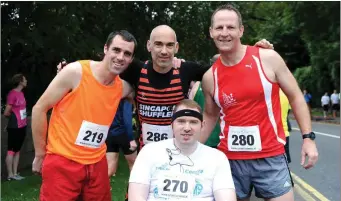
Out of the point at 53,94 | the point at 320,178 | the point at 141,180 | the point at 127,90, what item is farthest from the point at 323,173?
the point at 53,94

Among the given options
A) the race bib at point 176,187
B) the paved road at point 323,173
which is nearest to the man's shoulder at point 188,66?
the race bib at point 176,187

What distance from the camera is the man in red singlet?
3873mm

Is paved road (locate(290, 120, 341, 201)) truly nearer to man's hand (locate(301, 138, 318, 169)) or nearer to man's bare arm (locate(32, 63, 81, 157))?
man's hand (locate(301, 138, 318, 169))

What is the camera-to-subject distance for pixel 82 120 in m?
3.94

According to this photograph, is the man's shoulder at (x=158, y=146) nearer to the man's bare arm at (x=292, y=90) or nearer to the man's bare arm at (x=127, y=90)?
the man's bare arm at (x=127, y=90)

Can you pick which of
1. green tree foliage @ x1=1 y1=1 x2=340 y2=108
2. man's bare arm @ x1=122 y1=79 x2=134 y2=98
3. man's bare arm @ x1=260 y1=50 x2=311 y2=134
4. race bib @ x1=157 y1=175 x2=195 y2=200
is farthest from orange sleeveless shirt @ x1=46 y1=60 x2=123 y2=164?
green tree foliage @ x1=1 y1=1 x2=340 y2=108

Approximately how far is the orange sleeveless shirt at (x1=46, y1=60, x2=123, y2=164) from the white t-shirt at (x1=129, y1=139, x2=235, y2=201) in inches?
18.6

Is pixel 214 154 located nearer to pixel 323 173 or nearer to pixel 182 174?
pixel 182 174

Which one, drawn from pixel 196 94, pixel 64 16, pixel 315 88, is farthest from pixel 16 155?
pixel 315 88

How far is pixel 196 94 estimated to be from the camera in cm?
550

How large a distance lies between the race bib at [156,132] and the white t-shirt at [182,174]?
576mm

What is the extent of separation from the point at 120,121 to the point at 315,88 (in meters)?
35.7

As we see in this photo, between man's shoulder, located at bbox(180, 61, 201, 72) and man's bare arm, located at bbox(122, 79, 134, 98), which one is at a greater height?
man's shoulder, located at bbox(180, 61, 201, 72)

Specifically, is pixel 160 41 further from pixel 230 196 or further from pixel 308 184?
pixel 308 184
